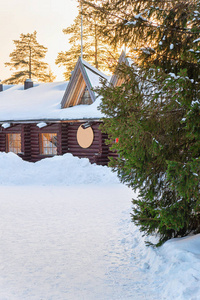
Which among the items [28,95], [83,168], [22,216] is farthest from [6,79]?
[22,216]

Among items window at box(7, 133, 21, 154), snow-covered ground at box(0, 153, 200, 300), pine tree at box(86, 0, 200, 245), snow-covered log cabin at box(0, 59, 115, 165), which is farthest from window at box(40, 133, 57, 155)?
pine tree at box(86, 0, 200, 245)

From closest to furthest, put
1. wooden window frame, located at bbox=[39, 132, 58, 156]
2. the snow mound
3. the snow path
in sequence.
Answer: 1. the snow path
2. the snow mound
3. wooden window frame, located at bbox=[39, 132, 58, 156]

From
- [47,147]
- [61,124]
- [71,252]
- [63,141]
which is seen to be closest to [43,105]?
[47,147]

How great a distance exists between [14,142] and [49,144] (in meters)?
3.11

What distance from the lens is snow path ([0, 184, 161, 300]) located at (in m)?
5.02

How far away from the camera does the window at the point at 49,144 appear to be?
2294 centimetres

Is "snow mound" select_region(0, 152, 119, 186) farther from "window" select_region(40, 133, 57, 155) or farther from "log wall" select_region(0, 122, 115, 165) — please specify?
"window" select_region(40, 133, 57, 155)

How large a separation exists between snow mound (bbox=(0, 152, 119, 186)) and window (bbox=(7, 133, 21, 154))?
7107 mm

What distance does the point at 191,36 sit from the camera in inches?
248

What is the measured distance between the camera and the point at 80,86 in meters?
21.9

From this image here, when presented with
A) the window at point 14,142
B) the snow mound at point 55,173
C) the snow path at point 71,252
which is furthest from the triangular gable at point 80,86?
the snow path at point 71,252

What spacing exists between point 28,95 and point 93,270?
22.1 m

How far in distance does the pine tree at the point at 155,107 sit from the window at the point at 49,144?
55.0 feet

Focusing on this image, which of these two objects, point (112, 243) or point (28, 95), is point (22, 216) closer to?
point (112, 243)
